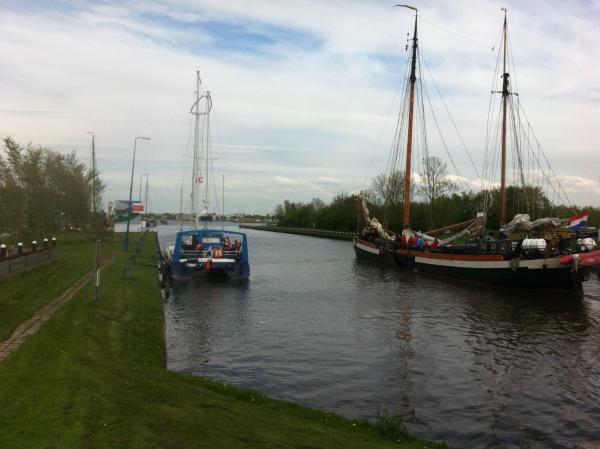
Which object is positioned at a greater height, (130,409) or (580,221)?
(580,221)

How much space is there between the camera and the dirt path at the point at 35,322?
12545mm

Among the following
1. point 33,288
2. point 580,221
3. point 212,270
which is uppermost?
point 580,221

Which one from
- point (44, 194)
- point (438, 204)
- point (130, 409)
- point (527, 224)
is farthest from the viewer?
point (438, 204)

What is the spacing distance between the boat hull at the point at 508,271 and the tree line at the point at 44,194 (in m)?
31.0

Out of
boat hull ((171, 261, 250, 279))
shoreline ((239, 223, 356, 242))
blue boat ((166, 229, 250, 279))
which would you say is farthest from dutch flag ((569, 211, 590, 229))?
shoreline ((239, 223, 356, 242))

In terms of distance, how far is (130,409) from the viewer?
916 cm

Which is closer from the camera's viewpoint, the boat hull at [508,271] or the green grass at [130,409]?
the green grass at [130,409]

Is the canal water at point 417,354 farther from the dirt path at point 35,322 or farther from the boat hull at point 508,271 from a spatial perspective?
the dirt path at point 35,322

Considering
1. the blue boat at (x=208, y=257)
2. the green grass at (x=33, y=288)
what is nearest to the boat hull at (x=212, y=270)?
the blue boat at (x=208, y=257)

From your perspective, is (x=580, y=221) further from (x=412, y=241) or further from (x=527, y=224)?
(x=412, y=241)

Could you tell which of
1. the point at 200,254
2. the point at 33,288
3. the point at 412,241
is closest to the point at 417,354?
the point at 33,288

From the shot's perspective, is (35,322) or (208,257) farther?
(208,257)

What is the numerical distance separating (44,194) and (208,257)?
873 inches

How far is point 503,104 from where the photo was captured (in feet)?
157
